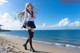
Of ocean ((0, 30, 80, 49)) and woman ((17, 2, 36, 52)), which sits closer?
woman ((17, 2, 36, 52))

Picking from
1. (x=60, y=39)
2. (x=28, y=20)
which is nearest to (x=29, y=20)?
(x=28, y=20)

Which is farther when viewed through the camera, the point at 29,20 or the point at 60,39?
the point at 60,39

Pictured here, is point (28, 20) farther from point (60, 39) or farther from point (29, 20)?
point (60, 39)

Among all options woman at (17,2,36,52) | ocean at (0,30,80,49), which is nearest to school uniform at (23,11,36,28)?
woman at (17,2,36,52)

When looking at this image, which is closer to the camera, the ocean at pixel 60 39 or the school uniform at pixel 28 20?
the school uniform at pixel 28 20

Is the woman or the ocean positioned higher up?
the woman

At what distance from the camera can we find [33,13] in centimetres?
707

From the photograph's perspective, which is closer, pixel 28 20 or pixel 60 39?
pixel 28 20

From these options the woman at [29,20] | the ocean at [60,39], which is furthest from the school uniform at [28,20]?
the ocean at [60,39]

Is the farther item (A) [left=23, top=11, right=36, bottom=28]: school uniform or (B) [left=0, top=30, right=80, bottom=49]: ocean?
(B) [left=0, top=30, right=80, bottom=49]: ocean

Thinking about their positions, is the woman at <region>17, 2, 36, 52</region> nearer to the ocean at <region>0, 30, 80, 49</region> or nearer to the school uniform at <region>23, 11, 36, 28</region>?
the school uniform at <region>23, 11, 36, 28</region>

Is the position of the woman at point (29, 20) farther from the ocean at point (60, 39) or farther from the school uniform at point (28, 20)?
the ocean at point (60, 39)

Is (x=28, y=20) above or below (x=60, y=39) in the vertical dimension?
above

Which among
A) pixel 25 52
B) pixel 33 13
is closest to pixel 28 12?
pixel 33 13
